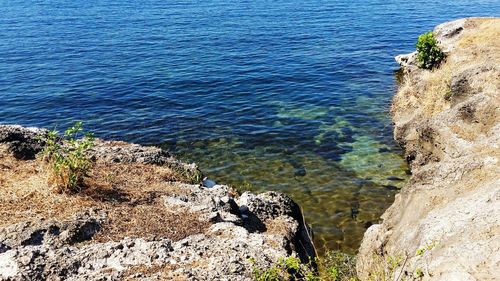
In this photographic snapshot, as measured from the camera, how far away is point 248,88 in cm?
3712

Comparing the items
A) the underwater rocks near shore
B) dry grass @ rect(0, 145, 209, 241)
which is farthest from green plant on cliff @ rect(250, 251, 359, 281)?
dry grass @ rect(0, 145, 209, 241)

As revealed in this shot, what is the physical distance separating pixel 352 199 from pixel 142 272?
12956 millimetres

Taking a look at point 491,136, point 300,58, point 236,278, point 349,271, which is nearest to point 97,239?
point 236,278

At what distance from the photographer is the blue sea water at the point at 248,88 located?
23.2 m

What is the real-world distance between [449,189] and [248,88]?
1007 inches

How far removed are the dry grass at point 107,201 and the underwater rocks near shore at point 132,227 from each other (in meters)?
0.03

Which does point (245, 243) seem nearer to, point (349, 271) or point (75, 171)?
point (349, 271)

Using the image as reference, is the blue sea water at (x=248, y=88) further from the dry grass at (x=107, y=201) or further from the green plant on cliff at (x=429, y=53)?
the dry grass at (x=107, y=201)

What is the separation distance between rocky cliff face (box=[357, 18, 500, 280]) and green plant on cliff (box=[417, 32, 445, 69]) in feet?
7.34

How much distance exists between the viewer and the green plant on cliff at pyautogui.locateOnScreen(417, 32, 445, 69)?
30.7m

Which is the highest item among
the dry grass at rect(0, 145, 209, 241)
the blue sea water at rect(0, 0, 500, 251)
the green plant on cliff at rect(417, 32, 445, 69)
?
the green plant on cliff at rect(417, 32, 445, 69)

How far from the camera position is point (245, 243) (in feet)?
39.3

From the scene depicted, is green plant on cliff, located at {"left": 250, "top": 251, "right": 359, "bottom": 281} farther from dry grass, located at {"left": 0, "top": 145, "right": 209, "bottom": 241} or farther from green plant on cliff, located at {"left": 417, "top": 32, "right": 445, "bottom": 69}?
green plant on cliff, located at {"left": 417, "top": 32, "right": 445, "bottom": 69}

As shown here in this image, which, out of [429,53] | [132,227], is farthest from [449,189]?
[429,53]
